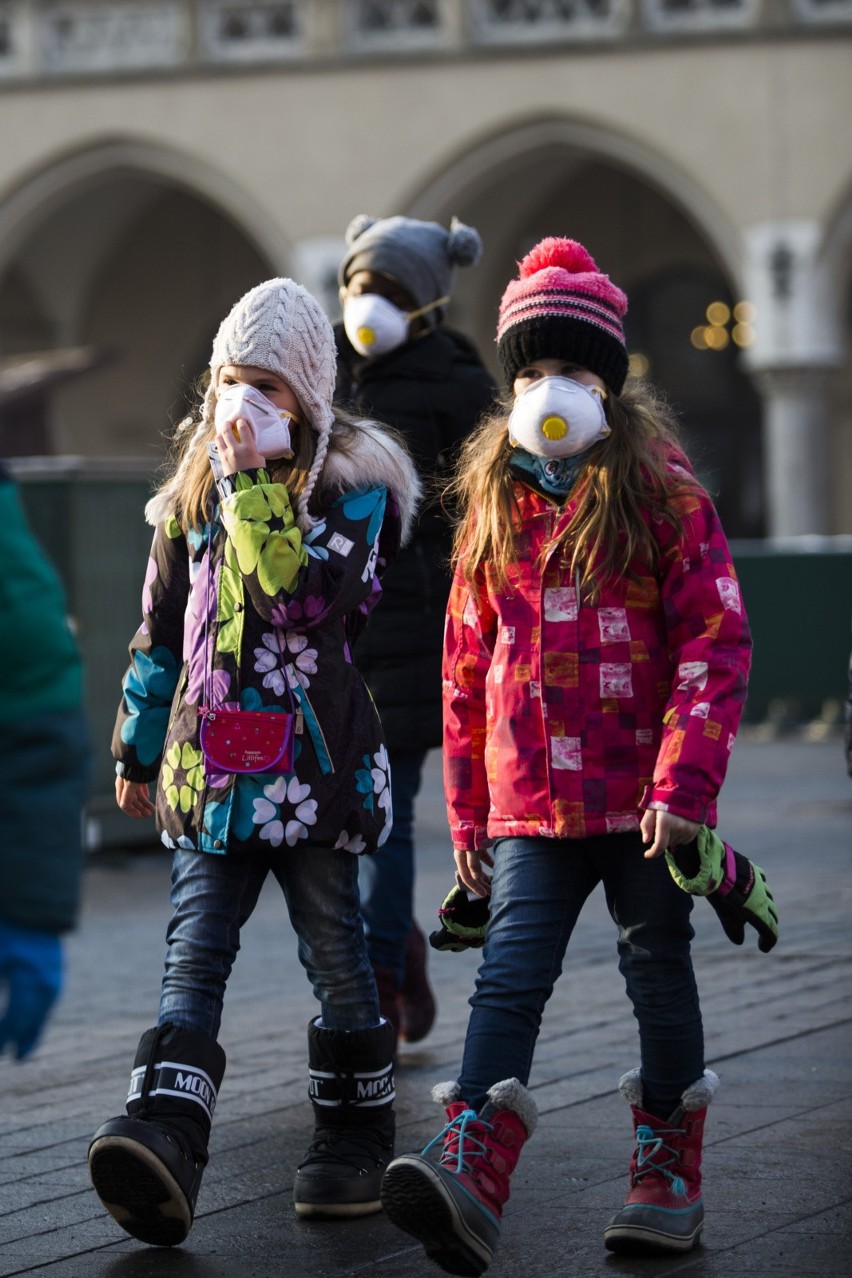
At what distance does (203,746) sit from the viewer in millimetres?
3850

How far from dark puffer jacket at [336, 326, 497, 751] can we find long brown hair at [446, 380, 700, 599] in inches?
36.3

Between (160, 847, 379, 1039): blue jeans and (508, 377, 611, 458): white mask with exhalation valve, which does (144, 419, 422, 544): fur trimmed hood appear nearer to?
(508, 377, 611, 458): white mask with exhalation valve

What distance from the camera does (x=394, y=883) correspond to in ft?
16.4

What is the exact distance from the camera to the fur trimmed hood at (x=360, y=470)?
13.3 feet

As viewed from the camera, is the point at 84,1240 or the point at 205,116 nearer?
the point at 84,1240

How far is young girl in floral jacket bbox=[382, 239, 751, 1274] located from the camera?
3.64m

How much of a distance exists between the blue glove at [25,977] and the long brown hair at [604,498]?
3.59 ft

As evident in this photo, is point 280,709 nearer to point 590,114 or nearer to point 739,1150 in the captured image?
point 739,1150

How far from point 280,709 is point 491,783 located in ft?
1.28

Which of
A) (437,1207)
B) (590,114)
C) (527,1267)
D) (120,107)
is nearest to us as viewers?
(437,1207)

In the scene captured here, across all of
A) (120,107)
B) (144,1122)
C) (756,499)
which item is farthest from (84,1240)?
(756,499)

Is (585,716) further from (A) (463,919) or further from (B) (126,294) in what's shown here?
(B) (126,294)

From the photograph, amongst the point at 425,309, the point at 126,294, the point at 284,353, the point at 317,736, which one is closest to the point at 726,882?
the point at 317,736

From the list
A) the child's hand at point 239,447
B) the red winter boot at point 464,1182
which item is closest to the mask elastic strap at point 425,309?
the child's hand at point 239,447
